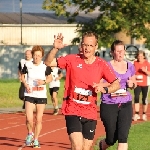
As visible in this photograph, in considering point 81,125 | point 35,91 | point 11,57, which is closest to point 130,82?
point 81,125

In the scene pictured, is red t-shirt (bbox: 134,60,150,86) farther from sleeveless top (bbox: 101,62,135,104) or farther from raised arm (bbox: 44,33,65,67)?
raised arm (bbox: 44,33,65,67)

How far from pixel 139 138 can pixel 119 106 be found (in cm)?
449

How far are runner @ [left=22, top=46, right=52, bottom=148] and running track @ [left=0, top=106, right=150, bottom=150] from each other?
0.41m

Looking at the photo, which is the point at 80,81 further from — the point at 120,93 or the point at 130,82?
the point at 120,93

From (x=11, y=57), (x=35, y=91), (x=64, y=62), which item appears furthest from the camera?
(x=11, y=57)

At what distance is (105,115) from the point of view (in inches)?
480

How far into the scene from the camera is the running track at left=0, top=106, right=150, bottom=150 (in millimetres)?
15828

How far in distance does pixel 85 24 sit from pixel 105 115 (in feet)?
129

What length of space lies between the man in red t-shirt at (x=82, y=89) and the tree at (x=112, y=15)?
37.1m

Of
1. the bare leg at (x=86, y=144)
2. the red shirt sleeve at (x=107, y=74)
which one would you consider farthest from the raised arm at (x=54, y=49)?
the bare leg at (x=86, y=144)

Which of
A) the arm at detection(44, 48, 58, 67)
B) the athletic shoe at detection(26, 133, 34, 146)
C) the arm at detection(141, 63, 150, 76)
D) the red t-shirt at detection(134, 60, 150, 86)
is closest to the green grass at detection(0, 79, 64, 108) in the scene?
the red t-shirt at detection(134, 60, 150, 86)

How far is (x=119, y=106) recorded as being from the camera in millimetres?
12266

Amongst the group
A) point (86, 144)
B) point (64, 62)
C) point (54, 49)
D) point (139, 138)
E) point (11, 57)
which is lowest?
point (139, 138)

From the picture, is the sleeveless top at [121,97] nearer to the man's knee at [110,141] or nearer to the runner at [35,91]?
the man's knee at [110,141]
